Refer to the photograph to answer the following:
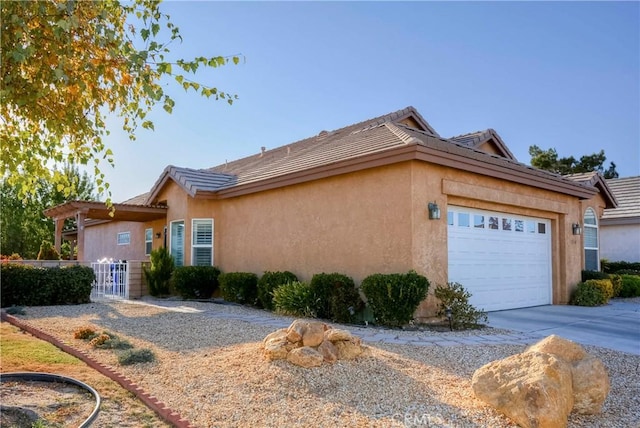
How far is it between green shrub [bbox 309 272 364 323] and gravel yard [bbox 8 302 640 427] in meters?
2.23

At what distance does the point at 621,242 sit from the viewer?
824 inches

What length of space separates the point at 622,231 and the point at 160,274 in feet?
64.1

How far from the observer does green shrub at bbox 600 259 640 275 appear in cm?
1927

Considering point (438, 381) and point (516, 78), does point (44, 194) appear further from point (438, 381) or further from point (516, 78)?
point (438, 381)

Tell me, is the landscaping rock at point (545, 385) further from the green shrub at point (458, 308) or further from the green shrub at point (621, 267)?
the green shrub at point (621, 267)

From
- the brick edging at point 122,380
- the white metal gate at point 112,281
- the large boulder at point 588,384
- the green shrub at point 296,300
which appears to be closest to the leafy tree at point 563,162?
the green shrub at point 296,300

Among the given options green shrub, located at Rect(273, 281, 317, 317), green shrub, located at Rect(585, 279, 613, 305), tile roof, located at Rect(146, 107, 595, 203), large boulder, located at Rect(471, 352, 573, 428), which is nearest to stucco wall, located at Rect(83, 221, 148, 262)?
tile roof, located at Rect(146, 107, 595, 203)

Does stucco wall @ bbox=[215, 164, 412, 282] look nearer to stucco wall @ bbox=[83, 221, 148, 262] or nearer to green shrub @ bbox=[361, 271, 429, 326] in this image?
green shrub @ bbox=[361, 271, 429, 326]

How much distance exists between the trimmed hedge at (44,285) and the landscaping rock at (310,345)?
8393mm

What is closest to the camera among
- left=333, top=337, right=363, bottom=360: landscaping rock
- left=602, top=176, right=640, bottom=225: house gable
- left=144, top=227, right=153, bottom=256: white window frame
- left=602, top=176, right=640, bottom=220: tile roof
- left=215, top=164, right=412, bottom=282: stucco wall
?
left=333, top=337, right=363, bottom=360: landscaping rock

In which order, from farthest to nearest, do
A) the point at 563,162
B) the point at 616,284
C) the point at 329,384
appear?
the point at 563,162 < the point at 616,284 < the point at 329,384

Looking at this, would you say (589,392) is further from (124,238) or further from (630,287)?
(124,238)

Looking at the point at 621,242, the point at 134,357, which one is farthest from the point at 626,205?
the point at 134,357

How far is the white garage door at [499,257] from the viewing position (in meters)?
10.3
